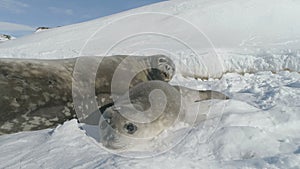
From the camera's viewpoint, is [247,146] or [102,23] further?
[102,23]

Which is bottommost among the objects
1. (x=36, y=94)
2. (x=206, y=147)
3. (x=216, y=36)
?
(x=206, y=147)

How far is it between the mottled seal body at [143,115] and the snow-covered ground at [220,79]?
6.9 inches

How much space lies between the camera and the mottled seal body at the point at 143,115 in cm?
222

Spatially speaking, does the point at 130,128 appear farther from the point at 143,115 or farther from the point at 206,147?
the point at 206,147

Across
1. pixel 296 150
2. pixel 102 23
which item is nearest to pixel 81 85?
pixel 296 150

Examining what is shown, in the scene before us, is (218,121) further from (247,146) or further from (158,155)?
(158,155)

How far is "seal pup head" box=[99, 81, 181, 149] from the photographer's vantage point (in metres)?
2.20

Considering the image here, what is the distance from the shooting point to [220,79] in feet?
16.3

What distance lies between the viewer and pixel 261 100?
3.00 metres

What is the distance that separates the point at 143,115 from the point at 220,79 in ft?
9.28

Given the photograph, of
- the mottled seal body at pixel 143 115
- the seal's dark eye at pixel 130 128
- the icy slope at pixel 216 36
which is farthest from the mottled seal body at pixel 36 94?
the icy slope at pixel 216 36

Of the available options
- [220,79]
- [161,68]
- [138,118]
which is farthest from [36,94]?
[220,79]

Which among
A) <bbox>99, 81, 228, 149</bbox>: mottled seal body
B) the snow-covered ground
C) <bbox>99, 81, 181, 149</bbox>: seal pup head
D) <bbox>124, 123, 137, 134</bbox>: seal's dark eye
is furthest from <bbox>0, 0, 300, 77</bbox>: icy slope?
<bbox>124, 123, 137, 134</bbox>: seal's dark eye

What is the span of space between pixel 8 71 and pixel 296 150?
8.30ft
